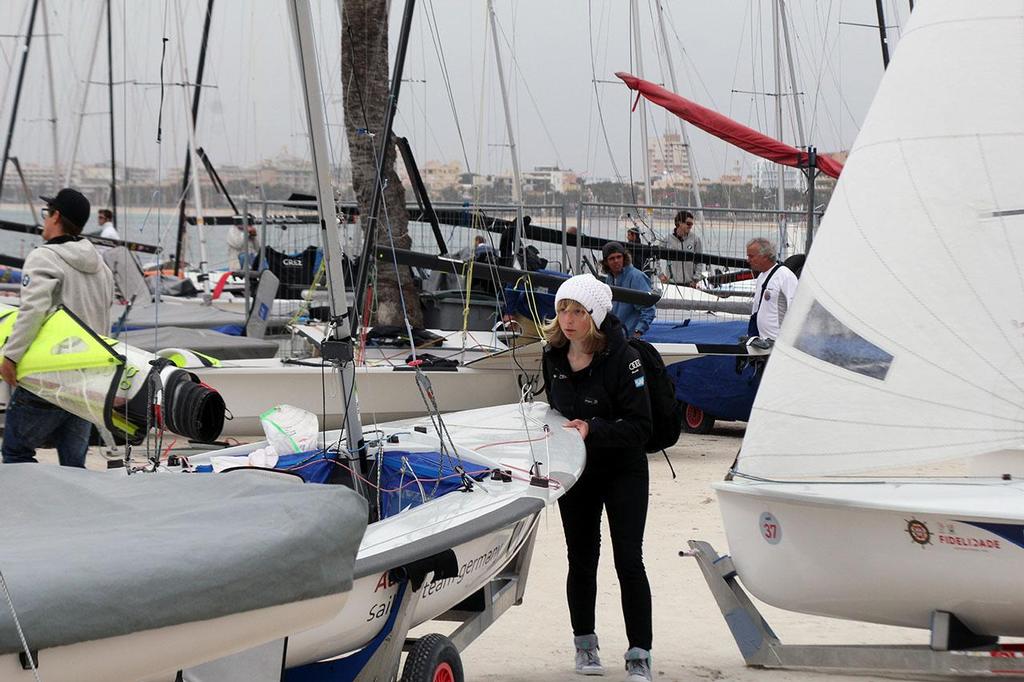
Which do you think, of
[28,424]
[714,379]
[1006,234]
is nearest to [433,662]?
[1006,234]

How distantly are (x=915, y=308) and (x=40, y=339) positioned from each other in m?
3.80

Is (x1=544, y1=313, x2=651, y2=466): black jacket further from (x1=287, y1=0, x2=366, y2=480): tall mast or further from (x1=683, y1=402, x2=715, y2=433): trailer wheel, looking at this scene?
(x1=683, y1=402, x2=715, y2=433): trailer wheel

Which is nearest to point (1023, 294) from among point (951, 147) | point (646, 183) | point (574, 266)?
point (951, 147)

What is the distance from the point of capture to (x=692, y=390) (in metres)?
11.8

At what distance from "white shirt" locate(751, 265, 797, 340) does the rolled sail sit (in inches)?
204

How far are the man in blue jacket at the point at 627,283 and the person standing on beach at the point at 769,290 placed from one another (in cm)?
116

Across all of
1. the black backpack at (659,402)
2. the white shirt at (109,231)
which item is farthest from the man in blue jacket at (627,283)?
the white shirt at (109,231)

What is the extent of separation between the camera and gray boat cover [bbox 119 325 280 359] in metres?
11.1

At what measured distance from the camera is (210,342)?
37.7 feet

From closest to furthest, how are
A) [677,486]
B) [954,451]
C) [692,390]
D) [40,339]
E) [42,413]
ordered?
[954,451] → [40,339] → [42,413] → [677,486] → [692,390]

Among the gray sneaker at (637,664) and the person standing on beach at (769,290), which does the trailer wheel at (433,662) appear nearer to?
the gray sneaker at (637,664)

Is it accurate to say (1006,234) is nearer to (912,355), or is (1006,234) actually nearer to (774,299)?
(912,355)

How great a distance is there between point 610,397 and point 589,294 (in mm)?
409

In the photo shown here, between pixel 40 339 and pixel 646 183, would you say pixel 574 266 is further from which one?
pixel 646 183
